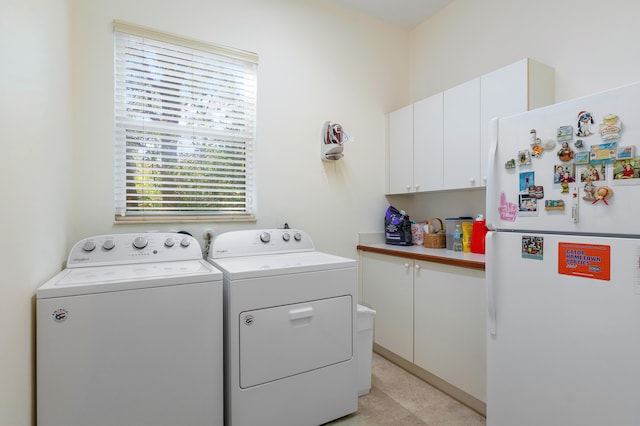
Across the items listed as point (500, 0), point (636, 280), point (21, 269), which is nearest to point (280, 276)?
point (21, 269)

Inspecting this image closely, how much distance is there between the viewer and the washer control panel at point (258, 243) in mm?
2029

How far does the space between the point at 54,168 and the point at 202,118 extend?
3.14 feet

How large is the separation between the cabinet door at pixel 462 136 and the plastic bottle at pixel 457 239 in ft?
1.13

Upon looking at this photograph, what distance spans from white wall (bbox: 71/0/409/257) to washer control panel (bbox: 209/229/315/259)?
217 millimetres

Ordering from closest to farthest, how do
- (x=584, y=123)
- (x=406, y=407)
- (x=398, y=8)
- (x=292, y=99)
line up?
(x=584, y=123) → (x=406, y=407) → (x=292, y=99) → (x=398, y=8)

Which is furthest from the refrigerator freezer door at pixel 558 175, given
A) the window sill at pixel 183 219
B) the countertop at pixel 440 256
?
the window sill at pixel 183 219

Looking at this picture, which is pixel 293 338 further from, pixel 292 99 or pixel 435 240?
pixel 292 99

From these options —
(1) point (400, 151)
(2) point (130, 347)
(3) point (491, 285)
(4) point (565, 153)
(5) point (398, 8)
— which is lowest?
(2) point (130, 347)

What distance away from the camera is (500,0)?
240 centimetres

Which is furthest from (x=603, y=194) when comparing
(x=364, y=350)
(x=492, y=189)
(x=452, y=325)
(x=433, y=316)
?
(x=364, y=350)

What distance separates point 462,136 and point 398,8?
1385 mm

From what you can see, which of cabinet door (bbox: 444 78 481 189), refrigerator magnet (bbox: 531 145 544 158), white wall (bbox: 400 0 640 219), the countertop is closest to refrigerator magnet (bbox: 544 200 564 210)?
refrigerator magnet (bbox: 531 145 544 158)

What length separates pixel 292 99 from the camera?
256 centimetres

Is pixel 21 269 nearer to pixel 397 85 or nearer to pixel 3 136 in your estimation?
pixel 3 136
